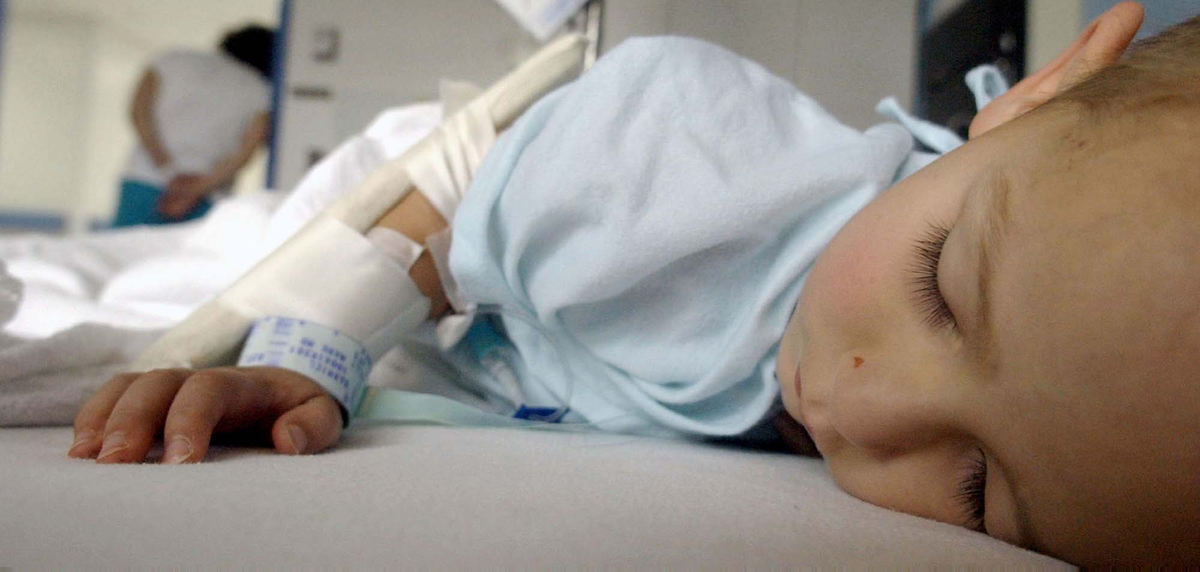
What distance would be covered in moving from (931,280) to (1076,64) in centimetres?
21

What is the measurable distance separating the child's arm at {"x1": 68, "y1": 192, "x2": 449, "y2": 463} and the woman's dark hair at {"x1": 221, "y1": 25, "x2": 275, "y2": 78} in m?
2.53

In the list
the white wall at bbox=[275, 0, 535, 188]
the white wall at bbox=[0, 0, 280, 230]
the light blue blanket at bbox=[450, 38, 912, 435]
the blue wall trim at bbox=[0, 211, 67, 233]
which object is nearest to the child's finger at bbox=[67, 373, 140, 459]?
the light blue blanket at bbox=[450, 38, 912, 435]

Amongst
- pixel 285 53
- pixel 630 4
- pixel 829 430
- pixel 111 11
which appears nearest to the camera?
pixel 829 430

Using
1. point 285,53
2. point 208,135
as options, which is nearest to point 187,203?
point 208,135

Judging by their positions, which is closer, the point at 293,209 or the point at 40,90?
the point at 293,209

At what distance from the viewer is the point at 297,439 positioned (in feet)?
1.22

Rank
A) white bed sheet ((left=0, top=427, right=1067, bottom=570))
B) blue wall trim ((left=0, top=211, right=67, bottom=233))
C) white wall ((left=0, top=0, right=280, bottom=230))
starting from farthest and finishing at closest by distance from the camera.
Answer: white wall ((left=0, top=0, right=280, bottom=230))
blue wall trim ((left=0, top=211, right=67, bottom=233))
white bed sheet ((left=0, top=427, right=1067, bottom=570))

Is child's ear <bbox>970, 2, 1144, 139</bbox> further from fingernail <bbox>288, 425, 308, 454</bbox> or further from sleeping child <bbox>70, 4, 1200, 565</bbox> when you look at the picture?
fingernail <bbox>288, 425, 308, 454</bbox>

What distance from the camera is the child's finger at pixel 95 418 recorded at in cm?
34

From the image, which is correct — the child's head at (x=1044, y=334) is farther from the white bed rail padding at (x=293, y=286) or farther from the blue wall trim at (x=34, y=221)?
the blue wall trim at (x=34, y=221)

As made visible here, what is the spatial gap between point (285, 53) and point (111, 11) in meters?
3.01

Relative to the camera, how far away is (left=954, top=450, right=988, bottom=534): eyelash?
1.10ft

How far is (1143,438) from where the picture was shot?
0.85 ft

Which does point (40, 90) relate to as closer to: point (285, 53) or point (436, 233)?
point (285, 53)
